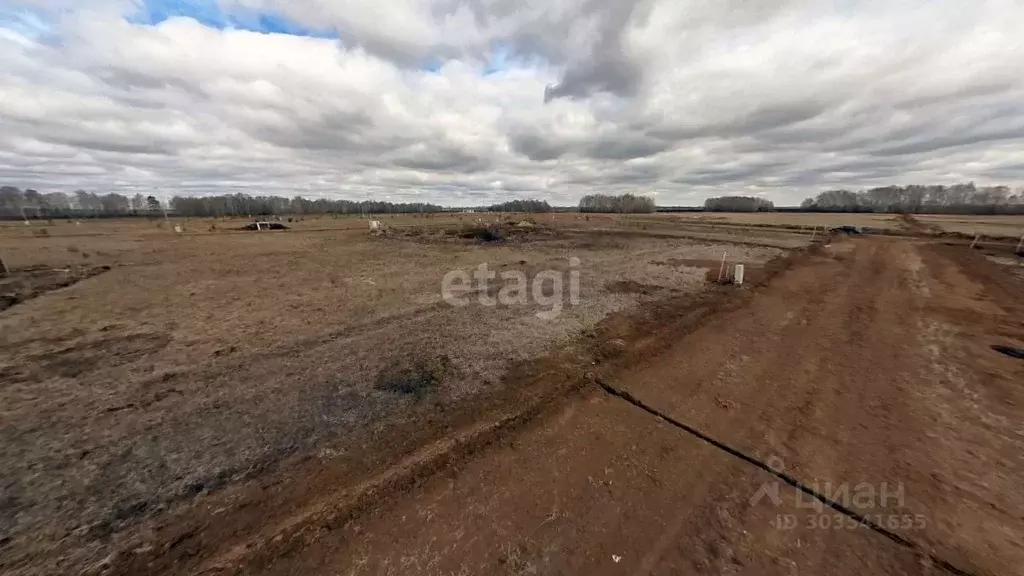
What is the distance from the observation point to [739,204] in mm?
157000

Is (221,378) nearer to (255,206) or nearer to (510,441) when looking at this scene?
(510,441)

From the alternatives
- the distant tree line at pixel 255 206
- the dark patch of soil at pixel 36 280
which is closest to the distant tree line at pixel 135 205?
the distant tree line at pixel 255 206

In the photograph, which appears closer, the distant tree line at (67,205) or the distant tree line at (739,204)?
the distant tree line at (67,205)

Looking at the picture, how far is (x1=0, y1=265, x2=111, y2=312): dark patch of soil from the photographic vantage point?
12031 millimetres

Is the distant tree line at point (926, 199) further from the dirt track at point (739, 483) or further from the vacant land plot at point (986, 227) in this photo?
the dirt track at point (739, 483)

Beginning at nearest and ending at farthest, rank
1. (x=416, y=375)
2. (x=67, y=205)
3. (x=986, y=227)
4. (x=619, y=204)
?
1. (x=416, y=375)
2. (x=986, y=227)
3. (x=67, y=205)
4. (x=619, y=204)

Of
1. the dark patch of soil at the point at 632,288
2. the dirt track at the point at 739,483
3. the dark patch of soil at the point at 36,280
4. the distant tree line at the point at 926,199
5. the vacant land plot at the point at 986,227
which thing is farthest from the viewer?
the distant tree line at the point at 926,199

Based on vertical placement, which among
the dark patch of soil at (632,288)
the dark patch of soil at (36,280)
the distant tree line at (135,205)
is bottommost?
the dark patch of soil at (632,288)

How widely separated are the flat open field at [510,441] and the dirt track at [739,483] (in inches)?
1.0

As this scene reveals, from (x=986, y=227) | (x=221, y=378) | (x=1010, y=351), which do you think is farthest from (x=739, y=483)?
(x=986, y=227)

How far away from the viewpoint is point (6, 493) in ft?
12.3

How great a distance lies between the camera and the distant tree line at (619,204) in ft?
481

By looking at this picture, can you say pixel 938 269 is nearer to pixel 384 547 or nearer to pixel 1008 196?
pixel 384 547

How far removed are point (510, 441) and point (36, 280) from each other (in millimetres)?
22683
